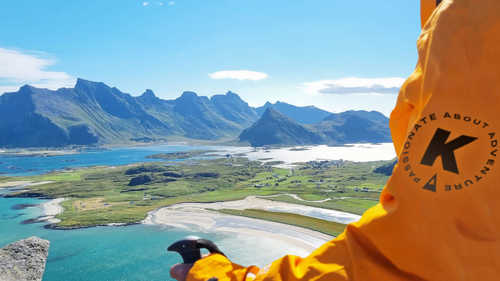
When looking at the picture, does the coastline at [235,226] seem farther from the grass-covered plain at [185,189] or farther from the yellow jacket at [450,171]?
the yellow jacket at [450,171]

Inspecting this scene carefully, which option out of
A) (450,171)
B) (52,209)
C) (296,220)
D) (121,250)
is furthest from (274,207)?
(450,171)

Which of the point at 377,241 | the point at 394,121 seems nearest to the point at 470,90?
the point at 394,121

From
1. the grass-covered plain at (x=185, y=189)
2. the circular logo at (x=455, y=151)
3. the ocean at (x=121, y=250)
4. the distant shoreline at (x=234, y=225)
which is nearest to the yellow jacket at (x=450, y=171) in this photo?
the circular logo at (x=455, y=151)

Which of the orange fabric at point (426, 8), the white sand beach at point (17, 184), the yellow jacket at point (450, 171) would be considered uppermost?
the orange fabric at point (426, 8)

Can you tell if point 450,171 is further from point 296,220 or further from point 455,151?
point 296,220

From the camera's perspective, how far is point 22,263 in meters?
4.33

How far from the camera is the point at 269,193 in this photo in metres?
75.0

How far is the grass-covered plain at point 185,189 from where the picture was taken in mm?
57562

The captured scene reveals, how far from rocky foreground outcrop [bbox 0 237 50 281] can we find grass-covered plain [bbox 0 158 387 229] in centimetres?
4509

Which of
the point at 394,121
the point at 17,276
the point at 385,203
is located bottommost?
the point at 17,276

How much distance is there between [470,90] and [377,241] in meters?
0.70

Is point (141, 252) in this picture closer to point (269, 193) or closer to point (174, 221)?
point (174, 221)

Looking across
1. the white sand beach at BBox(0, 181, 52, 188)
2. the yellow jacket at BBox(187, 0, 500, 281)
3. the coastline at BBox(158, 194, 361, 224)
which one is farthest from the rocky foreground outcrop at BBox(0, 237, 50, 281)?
the white sand beach at BBox(0, 181, 52, 188)

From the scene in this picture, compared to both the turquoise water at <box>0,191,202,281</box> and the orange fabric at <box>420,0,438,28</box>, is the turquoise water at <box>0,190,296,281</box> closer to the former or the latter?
the turquoise water at <box>0,191,202,281</box>
